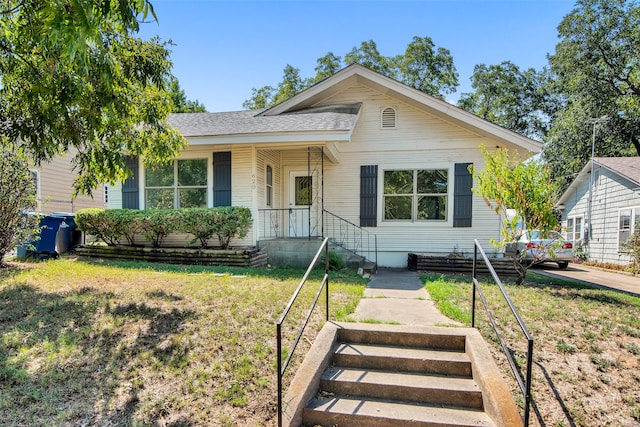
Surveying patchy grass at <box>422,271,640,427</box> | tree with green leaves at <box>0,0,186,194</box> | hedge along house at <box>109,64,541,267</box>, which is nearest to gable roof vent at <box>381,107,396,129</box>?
hedge along house at <box>109,64,541,267</box>

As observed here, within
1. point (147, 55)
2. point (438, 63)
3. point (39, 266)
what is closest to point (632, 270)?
point (147, 55)

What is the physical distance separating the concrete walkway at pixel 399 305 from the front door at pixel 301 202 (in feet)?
10.8

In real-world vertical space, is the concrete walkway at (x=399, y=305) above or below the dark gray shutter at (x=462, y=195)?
below

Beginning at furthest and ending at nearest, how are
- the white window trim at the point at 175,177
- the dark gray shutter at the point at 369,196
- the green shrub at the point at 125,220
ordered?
the dark gray shutter at the point at 369,196 < the white window trim at the point at 175,177 < the green shrub at the point at 125,220

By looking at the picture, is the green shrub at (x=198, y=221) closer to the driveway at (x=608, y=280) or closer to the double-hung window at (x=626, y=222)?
the driveway at (x=608, y=280)

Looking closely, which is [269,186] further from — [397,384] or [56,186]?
[56,186]

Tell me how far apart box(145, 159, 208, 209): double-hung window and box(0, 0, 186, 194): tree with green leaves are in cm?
303

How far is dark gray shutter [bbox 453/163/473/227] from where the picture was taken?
367 inches

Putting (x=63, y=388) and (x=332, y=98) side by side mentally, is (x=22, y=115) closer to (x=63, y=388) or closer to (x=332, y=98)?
(x=63, y=388)

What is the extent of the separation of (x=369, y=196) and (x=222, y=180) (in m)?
4.11

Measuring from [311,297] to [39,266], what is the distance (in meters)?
5.90

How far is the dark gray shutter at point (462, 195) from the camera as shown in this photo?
9328mm

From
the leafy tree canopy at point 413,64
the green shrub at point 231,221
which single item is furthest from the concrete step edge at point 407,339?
the leafy tree canopy at point 413,64

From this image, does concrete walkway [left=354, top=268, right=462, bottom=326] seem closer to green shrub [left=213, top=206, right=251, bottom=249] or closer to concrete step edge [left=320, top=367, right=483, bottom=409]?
concrete step edge [left=320, top=367, right=483, bottom=409]
